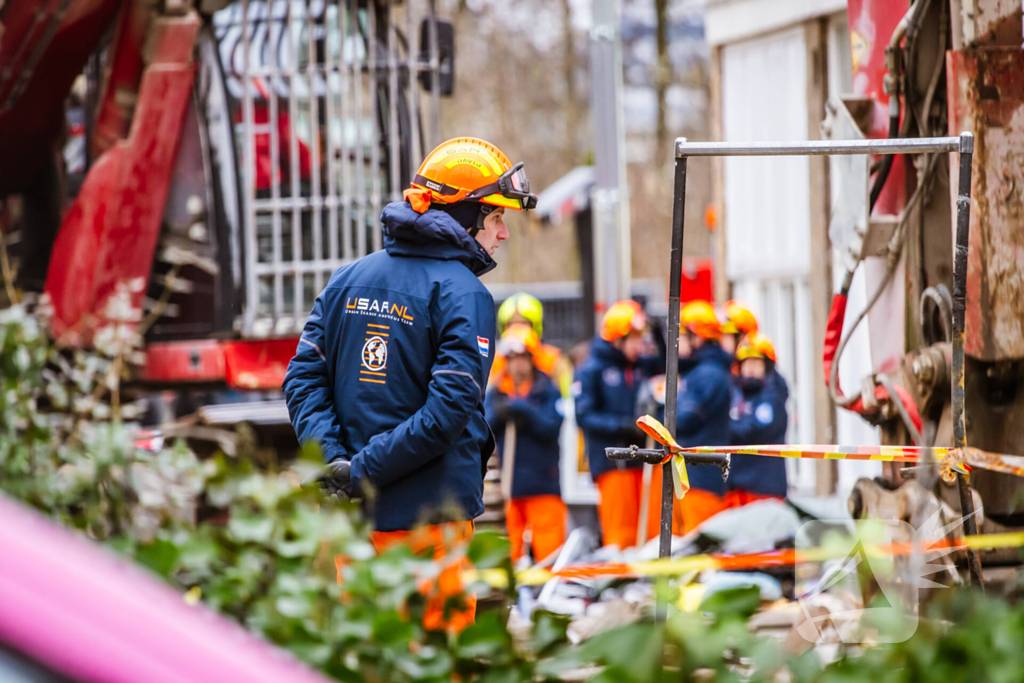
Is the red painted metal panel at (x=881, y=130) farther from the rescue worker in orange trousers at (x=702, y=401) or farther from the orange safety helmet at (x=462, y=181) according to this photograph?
the rescue worker in orange trousers at (x=702, y=401)

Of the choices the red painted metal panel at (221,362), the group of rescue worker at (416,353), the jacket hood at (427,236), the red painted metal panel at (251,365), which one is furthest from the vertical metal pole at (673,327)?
the red painted metal panel at (251,365)

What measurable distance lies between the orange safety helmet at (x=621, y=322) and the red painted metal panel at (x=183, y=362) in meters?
2.76

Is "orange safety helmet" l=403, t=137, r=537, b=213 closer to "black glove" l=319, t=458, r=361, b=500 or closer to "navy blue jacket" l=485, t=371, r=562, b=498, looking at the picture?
"black glove" l=319, t=458, r=361, b=500

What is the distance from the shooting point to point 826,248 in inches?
335

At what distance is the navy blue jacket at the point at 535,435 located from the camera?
795 cm

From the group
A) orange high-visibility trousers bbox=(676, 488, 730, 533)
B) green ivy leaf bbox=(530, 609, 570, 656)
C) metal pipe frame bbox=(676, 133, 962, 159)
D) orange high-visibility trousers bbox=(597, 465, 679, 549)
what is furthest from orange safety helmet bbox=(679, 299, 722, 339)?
green ivy leaf bbox=(530, 609, 570, 656)

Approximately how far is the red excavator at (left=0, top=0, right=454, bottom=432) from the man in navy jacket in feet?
10.9

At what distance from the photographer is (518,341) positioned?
8258 millimetres

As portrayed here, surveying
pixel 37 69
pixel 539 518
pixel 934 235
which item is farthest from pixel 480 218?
pixel 539 518

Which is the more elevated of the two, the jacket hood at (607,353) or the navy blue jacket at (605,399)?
the jacket hood at (607,353)

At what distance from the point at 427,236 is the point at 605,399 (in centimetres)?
502

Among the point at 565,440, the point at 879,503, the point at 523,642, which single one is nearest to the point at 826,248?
the point at 565,440

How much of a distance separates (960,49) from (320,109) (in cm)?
401

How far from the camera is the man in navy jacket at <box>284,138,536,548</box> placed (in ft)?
→ 10.7
